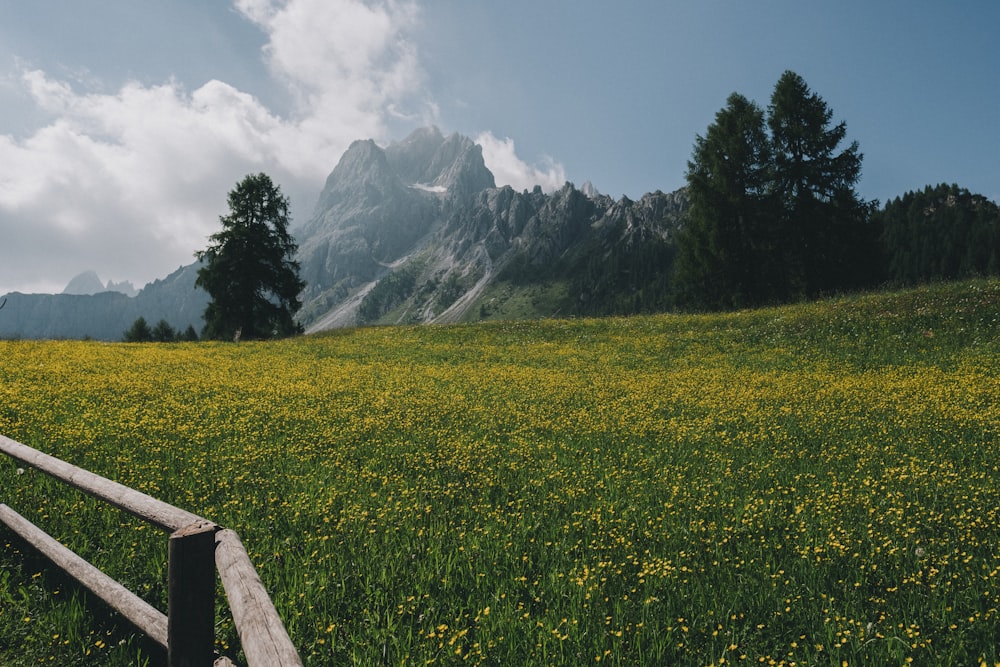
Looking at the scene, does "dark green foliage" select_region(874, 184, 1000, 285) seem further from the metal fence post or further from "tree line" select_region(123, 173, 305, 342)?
the metal fence post

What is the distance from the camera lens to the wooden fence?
2740mm

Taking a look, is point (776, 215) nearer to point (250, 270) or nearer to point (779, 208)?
point (779, 208)

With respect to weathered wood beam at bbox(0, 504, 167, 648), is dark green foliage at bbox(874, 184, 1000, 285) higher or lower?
higher

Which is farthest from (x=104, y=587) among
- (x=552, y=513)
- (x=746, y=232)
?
(x=746, y=232)

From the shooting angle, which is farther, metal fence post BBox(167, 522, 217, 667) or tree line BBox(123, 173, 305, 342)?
tree line BBox(123, 173, 305, 342)

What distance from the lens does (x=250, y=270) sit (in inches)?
1874

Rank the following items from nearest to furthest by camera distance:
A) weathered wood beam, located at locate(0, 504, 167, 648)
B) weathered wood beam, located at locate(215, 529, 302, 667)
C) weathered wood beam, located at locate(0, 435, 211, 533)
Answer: weathered wood beam, located at locate(215, 529, 302, 667), weathered wood beam, located at locate(0, 435, 211, 533), weathered wood beam, located at locate(0, 504, 167, 648)

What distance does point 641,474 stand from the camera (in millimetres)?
9367

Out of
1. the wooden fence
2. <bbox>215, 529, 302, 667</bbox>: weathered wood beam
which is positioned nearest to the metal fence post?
the wooden fence

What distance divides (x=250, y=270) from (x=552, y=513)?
47266 millimetres

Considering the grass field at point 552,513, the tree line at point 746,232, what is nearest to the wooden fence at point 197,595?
the grass field at point 552,513

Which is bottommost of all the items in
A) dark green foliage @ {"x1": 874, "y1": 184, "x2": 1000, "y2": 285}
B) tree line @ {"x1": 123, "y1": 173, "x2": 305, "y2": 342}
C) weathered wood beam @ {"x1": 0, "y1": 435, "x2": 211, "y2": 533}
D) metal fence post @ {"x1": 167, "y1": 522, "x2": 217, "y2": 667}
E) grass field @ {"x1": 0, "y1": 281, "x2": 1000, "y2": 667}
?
grass field @ {"x1": 0, "y1": 281, "x2": 1000, "y2": 667}

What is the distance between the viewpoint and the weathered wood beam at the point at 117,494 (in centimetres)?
379

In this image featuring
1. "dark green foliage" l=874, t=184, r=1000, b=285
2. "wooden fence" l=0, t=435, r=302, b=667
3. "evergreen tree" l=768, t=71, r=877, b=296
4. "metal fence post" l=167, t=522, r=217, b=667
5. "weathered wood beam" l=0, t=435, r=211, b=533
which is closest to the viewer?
"wooden fence" l=0, t=435, r=302, b=667
